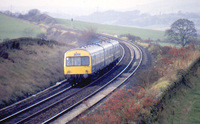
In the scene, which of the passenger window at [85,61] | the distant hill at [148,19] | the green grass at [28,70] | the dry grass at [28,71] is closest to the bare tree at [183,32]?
the green grass at [28,70]

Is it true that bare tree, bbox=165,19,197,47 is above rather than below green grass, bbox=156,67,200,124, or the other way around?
above

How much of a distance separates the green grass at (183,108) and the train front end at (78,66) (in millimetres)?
7673

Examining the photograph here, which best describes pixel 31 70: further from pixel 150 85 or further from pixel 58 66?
pixel 150 85

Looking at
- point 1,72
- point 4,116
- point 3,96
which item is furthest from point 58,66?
point 4,116

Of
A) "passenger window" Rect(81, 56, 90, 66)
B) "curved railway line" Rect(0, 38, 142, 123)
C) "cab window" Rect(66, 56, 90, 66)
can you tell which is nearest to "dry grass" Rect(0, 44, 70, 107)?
"curved railway line" Rect(0, 38, 142, 123)

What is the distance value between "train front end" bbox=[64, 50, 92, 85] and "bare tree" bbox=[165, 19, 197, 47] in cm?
2593

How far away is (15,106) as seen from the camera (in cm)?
1487

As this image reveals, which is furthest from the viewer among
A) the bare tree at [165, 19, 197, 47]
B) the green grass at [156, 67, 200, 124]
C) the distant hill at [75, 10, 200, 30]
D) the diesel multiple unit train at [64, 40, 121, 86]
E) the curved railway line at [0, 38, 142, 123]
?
the distant hill at [75, 10, 200, 30]

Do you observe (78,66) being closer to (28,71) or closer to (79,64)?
(79,64)

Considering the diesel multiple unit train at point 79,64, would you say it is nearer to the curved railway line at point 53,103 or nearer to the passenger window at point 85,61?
the passenger window at point 85,61

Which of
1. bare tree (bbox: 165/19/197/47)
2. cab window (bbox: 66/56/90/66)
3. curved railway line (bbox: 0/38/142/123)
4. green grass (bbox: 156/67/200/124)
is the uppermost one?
bare tree (bbox: 165/19/197/47)

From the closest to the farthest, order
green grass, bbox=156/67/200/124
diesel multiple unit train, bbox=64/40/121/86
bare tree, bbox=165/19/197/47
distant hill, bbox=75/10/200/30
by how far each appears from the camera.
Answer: green grass, bbox=156/67/200/124 → diesel multiple unit train, bbox=64/40/121/86 → bare tree, bbox=165/19/197/47 → distant hill, bbox=75/10/200/30

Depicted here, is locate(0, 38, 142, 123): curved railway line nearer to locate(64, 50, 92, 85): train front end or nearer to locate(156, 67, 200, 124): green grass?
locate(64, 50, 92, 85): train front end

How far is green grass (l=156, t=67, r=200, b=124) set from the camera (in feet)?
32.2
